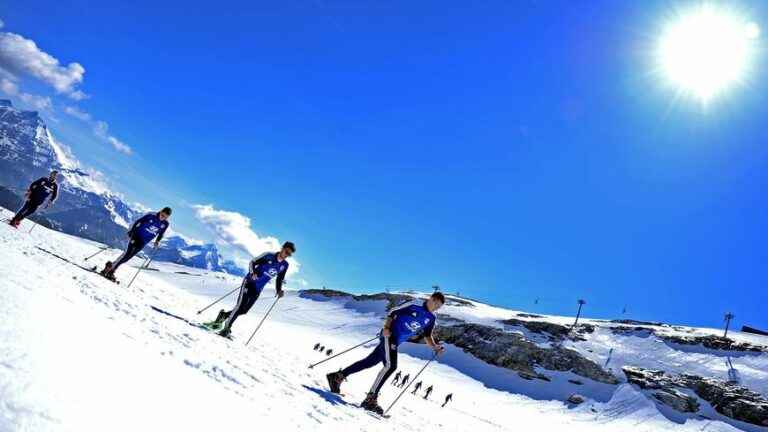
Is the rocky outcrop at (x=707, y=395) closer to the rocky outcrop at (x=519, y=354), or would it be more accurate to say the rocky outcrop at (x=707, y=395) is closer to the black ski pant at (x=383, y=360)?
the rocky outcrop at (x=519, y=354)

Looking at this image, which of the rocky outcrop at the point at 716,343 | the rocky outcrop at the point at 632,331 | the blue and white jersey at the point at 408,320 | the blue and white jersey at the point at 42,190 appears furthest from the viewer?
the rocky outcrop at the point at 632,331

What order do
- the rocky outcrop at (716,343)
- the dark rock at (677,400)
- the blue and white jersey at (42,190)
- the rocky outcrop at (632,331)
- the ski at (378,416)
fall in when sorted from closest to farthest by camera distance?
1. the ski at (378,416)
2. the blue and white jersey at (42,190)
3. the dark rock at (677,400)
4. the rocky outcrop at (716,343)
5. the rocky outcrop at (632,331)

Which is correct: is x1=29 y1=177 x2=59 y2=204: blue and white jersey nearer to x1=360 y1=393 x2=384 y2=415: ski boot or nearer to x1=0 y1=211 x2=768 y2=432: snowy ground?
x1=0 y1=211 x2=768 y2=432: snowy ground

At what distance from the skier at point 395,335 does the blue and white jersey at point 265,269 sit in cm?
392

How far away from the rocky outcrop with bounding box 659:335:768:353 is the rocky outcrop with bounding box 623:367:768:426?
47.2 feet

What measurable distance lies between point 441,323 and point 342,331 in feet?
59.2

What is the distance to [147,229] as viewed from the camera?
1493 cm

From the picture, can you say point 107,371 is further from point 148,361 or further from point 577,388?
point 577,388

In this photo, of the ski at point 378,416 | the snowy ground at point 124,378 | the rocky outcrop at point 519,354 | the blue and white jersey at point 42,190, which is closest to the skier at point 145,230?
the blue and white jersey at point 42,190

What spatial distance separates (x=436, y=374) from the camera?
174 ft

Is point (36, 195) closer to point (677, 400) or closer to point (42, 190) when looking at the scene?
point (42, 190)

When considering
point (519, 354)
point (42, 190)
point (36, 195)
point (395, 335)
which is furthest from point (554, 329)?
point (36, 195)

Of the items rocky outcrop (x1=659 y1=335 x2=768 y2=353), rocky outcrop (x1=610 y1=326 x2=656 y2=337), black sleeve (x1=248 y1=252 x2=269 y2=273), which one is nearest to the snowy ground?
black sleeve (x1=248 y1=252 x2=269 y2=273)

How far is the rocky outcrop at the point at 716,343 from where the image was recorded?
60469mm
